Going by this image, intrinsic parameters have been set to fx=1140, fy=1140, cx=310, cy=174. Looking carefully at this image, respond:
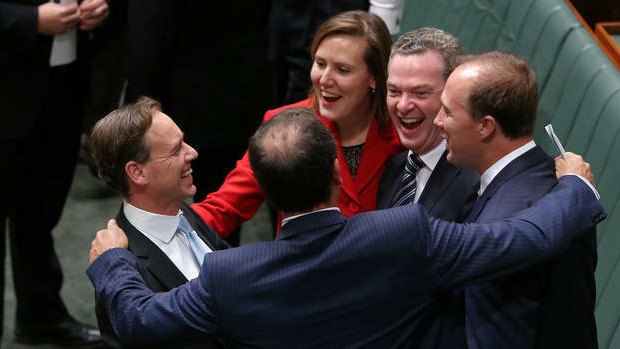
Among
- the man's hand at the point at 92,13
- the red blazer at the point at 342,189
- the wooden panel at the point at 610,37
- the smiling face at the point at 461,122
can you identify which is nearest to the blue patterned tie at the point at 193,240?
the red blazer at the point at 342,189

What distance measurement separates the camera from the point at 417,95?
9.44ft

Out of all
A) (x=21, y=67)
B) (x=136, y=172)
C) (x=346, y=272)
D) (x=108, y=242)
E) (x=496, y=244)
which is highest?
(x=496, y=244)

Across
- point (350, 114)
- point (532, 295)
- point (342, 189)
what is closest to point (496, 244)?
Result: point (532, 295)

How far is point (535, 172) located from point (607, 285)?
0.80 meters

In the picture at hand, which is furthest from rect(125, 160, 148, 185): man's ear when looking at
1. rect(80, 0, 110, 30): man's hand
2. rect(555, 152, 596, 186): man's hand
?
rect(80, 0, 110, 30): man's hand

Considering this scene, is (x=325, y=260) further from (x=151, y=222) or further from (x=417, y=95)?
(x=417, y=95)

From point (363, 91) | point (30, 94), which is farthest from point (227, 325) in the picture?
point (30, 94)

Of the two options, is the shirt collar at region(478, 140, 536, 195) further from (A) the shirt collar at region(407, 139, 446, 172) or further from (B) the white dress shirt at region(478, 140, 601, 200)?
(A) the shirt collar at region(407, 139, 446, 172)

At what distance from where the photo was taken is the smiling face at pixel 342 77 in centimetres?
309

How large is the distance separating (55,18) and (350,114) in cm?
129

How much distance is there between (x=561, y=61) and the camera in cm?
345

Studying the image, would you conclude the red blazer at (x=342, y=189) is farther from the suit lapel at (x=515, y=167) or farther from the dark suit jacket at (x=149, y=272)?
the suit lapel at (x=515, y=167)

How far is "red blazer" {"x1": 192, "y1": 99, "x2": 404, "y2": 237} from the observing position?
3.06m

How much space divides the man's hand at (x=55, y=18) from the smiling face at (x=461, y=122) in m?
1.86
